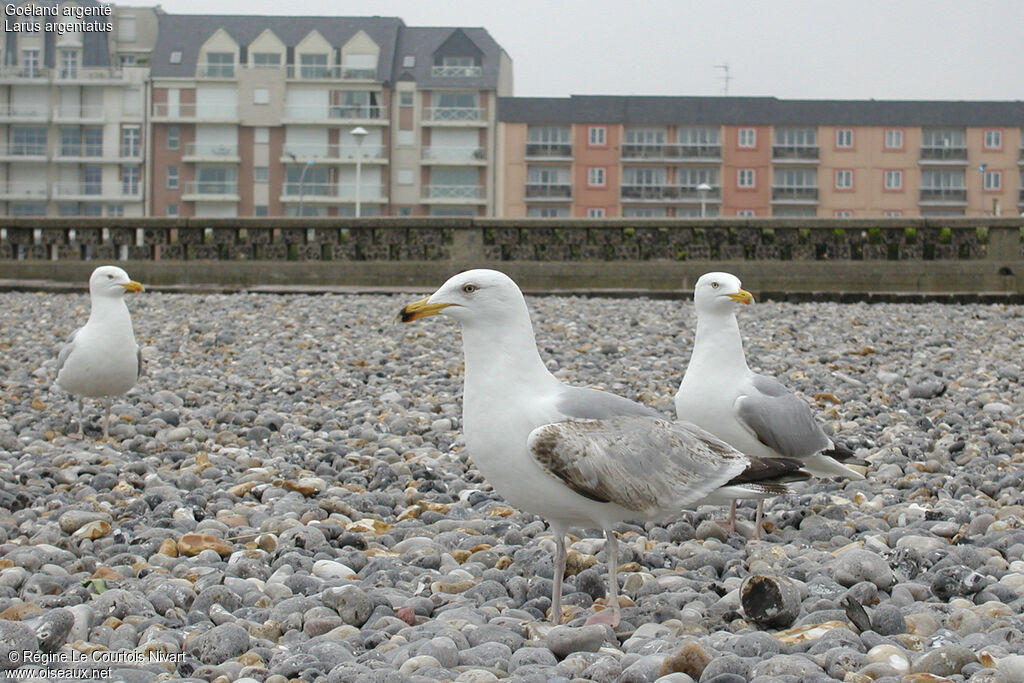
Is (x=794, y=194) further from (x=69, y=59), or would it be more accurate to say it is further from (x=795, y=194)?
(x=69, y=59)

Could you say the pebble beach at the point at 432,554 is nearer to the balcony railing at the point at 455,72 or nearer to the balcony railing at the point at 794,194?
the balcony railing at the point at 455,72

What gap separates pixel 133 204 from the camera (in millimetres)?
68062

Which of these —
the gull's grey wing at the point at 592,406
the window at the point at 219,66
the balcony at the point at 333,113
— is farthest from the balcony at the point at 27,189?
the gull's grey wing at the point at 592,406

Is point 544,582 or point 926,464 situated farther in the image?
point 926,464

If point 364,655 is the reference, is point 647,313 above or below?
above

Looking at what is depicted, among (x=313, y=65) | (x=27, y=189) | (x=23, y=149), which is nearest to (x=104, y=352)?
(x=313, y=65)

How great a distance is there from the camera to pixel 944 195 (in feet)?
236

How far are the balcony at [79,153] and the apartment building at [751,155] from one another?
25287mm

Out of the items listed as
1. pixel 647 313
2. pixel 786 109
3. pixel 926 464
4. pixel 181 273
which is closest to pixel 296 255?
pixel 181 273

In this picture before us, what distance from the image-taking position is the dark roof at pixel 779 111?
69625 mm

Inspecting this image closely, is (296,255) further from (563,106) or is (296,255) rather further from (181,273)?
(563,106)

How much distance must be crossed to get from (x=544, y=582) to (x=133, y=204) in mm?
68879

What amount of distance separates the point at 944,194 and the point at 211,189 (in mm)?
47124

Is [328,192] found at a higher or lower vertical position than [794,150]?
lower
